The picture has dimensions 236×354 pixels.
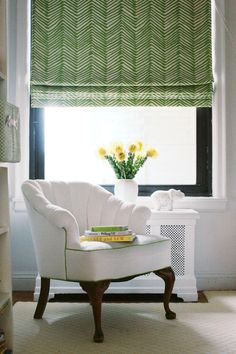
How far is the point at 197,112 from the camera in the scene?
4.09m

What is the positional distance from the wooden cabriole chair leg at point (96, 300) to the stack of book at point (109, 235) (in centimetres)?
28

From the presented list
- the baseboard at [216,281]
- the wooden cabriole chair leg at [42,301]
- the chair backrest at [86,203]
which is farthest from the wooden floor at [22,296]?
the baseboard at [216,281]

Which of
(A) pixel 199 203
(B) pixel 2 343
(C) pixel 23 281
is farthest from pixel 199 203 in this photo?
(B) pixel 2 343

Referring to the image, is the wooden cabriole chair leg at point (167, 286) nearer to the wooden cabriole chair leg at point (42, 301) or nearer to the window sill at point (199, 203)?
the wooden cabriole chair leg at point (42, 301)

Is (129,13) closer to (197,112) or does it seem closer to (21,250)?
(197,112)

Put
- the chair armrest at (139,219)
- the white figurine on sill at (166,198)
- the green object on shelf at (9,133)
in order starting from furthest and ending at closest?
the white figurine on sill at (166,198) < the chair armrest at (139,219) < the green object on shelf at (9,133)

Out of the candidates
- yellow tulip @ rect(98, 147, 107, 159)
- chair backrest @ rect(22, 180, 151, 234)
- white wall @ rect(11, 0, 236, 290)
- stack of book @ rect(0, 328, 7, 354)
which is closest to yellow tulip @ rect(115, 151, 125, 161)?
yellow tulip @ rect(98, 147, 107, 159)

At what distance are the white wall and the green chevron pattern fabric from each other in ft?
0.60

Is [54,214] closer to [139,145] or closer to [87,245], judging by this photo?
[87,245]

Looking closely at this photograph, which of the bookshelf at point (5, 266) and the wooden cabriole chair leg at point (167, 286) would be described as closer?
the bookshelf at point (5, 266)

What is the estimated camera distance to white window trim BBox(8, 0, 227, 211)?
13.0 ft

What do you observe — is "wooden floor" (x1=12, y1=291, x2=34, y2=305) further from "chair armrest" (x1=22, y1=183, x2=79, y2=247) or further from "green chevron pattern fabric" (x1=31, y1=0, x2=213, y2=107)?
"green chevron pattern fabric" (x1=31, y1=0, x2=213, y2=107)

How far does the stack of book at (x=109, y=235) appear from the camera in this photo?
2904 mm

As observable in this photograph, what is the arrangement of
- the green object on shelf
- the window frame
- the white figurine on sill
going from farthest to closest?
the window frame < the white figurine on sill < the green object on shelf
